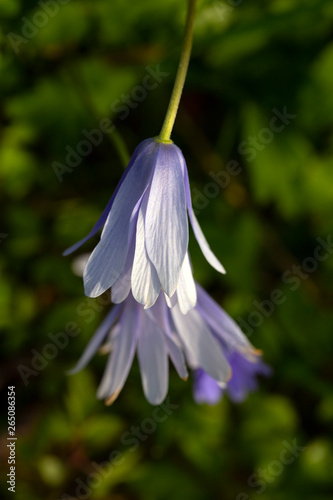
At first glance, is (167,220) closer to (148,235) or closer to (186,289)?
(148,235)

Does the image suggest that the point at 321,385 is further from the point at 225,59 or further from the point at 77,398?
the point at 225,59

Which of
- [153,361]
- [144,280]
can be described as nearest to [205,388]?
[153,361]

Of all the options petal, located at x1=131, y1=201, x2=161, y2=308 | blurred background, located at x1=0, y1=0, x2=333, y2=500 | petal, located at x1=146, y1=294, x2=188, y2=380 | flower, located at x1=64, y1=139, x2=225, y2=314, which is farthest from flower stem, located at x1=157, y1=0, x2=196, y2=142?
blurred background, located at x1=0, y1=0, x2=333, y2=500

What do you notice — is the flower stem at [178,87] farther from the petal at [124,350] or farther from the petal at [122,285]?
the petal at [124,350]

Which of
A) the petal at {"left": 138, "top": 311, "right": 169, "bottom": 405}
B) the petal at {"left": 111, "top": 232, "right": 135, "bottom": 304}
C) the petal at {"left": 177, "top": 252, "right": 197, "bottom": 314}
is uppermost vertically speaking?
the petal at {"left": 111, "top": 232, "right": 135, "bottom": 304}

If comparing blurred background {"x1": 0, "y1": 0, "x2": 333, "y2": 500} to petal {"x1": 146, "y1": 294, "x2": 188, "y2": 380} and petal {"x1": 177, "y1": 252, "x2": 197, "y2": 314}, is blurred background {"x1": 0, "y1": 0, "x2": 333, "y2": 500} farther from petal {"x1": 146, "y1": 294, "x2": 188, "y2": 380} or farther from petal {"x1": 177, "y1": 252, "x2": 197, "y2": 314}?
petal {"x1": 177, "y1": 252, "x2": 197, "y2": 314}

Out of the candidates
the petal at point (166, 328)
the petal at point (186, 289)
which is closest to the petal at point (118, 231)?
the petal at point (186, 289)

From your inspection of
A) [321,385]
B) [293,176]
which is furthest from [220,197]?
[321,385]
